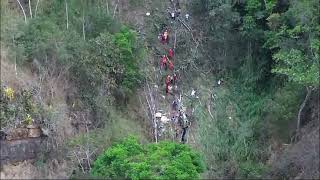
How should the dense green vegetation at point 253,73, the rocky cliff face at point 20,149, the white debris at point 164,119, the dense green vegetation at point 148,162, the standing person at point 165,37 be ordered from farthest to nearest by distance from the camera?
the standing person at point 165,37
the white debris at point 164,119
the dense green vegetation at point 253,73
the rocky cliff face at point 20,149
the dense green vegetation at point 148,162

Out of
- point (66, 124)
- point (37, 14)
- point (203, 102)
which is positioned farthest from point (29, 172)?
point (203, 102)

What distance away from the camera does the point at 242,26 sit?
20.3m

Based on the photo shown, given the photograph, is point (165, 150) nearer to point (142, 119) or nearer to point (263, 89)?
point (142, 119)

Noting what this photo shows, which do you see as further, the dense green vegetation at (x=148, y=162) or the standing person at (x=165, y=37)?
the standing person at (x=165, y=37)

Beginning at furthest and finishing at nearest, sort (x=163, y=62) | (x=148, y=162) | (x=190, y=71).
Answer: (x=190, y=71), (x=163, y=62), (x=148, y=162)

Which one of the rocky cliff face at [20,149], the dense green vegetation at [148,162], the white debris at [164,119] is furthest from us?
the white debris at [164,119]

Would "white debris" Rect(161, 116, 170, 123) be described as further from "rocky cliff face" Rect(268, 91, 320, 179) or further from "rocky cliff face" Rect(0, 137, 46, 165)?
"rocky cliff face" Rect(0, 137, 46, 165)

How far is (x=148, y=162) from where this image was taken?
1594 centimetres

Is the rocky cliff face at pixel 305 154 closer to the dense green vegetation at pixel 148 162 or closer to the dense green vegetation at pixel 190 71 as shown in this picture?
the dense green vegetation at pixel 190 71

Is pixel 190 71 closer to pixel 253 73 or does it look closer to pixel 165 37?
pixel 165 37

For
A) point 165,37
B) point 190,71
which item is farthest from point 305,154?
point 165,37

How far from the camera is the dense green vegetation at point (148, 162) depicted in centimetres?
1573

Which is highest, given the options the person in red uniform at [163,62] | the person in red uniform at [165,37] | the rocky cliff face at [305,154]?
the person in red uniform at [165,37]

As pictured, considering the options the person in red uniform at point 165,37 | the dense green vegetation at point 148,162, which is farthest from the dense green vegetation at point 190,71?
the person in red uniform at point 165,37
